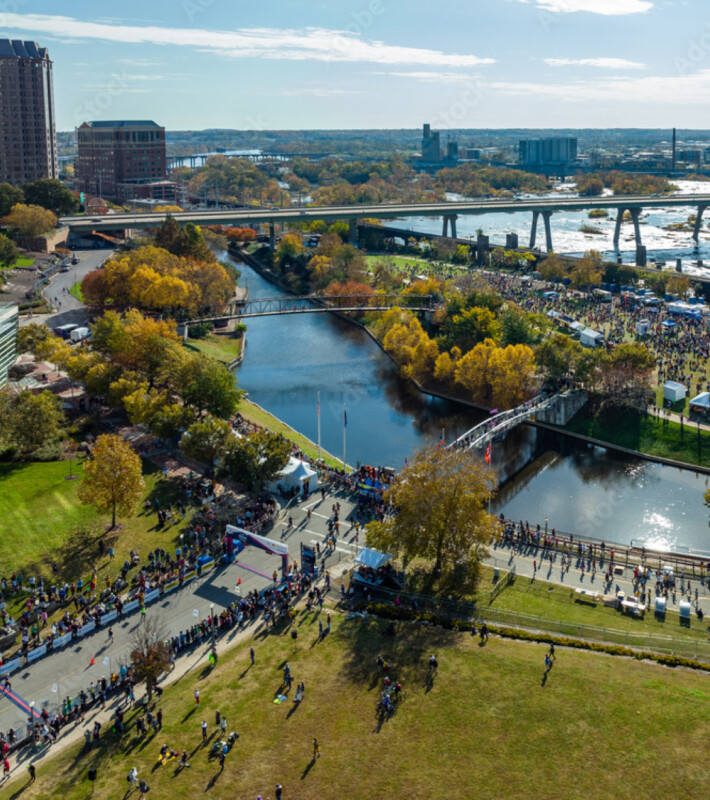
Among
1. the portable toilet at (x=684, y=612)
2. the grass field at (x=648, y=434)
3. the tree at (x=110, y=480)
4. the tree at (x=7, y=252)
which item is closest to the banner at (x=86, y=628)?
the tree at (x=110, y=480)

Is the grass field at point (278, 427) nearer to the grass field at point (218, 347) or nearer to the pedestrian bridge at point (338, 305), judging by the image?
the grass field at point (218, 347)

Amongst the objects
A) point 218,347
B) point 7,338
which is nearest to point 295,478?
point 7,338

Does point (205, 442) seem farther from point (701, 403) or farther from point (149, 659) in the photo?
point (701, 403)

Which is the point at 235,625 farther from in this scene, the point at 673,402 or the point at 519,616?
the point at 673,402

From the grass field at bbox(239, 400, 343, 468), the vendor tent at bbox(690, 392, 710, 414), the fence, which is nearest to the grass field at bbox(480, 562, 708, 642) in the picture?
the fence

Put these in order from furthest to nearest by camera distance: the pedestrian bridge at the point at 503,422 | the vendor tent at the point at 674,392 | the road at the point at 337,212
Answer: the road at the point at 337,212 → the vendor tent at the point at 674,392 → the pedestrian bridge at the point at 503,422

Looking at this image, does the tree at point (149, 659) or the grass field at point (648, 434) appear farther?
the grass field at point (648, 434)

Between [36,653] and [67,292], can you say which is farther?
[67,292]
